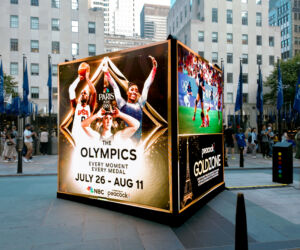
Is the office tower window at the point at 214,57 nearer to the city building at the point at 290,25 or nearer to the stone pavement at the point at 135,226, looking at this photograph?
the stone pavement at the point at 135,226

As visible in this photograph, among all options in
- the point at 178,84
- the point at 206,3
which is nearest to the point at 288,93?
the point at 206,3

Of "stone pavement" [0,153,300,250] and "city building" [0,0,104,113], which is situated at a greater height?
"city building" [0,0,104,113]

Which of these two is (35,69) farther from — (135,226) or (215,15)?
(135,226)

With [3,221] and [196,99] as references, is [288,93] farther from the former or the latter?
[3,221]

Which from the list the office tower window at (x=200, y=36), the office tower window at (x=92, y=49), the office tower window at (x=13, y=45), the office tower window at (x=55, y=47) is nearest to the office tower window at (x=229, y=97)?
the office tower window at (x=200, y=36)

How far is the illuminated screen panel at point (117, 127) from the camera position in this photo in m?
4.73

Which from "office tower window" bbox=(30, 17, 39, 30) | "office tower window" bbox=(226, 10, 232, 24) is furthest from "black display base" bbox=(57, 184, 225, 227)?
"office tower window" bbox=(226, 10, 232, 24)

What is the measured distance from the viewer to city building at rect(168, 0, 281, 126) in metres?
43.4

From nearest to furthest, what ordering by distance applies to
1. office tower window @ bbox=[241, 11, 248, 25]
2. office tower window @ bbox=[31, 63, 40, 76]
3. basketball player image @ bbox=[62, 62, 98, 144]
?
basketball player image @ bbox=[62, 62, 98, 144] < office tower window @ bbox=[31, 63, 40, 76] < office tower window @ bbox=[241, 11, 248, 25]

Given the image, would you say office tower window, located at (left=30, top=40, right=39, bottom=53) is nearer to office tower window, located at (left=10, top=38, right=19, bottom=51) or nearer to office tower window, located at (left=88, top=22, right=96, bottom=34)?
office tower window, located at (left=10, top=38, right=19, bottom=51)

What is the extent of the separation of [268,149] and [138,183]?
40.3ft

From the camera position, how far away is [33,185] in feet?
26.3

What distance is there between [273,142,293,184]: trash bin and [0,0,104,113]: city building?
109 feet

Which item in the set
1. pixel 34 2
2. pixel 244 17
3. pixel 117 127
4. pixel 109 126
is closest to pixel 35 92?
pixel 34 2
